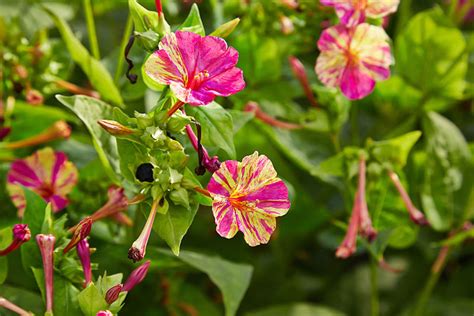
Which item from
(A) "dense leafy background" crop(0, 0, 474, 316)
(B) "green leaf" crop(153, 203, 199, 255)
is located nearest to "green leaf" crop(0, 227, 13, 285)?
(A) "dense leafy background" crop(0, 0, 474, 316)

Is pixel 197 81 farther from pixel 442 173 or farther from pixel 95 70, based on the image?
pixel 442 173

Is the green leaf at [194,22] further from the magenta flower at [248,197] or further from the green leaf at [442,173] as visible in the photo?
the green leaf at [442,173]

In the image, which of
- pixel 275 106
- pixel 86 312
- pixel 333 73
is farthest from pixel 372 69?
pixel 86 312

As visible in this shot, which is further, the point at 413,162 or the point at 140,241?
the point at 413,162

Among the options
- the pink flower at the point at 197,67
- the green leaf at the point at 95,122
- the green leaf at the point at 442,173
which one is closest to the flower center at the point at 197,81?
the pink flower at the point at 197,67

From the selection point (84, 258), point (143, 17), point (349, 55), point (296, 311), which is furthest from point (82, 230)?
point (296, 311)

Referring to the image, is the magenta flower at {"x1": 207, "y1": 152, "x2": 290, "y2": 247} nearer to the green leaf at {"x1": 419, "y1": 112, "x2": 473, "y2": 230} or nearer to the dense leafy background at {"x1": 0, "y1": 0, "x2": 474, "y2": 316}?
the dense leafy background at {"x1": 0, "y1": 0, "x2": 474, "y2": 316}

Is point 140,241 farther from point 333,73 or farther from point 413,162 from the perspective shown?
point 413,162
